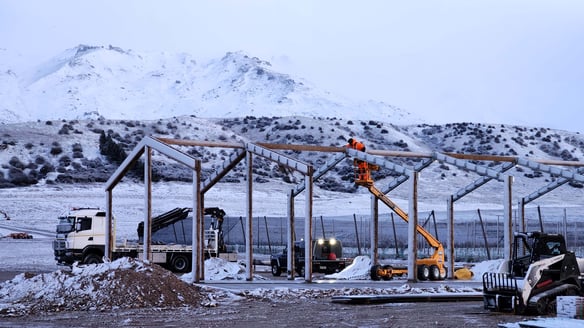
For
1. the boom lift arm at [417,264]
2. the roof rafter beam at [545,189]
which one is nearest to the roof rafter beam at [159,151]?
the boom lift arm at [417,264]

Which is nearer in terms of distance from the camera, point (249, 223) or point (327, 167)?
point (249, 223)

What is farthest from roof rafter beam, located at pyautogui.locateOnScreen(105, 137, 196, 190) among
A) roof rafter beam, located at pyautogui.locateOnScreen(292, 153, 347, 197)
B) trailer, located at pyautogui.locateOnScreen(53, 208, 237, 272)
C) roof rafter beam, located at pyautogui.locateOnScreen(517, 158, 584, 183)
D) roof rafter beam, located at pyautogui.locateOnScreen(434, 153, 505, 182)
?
roof rafter beam, located at pyautogui.locateOnScreen(517, 158, 584, 183)

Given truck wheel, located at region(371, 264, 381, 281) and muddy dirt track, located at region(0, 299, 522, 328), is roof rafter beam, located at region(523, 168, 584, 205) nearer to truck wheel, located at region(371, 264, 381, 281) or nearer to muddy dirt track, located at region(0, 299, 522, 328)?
truck wheel, located at region(371, 264, 381, 281)

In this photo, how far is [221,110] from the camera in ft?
501

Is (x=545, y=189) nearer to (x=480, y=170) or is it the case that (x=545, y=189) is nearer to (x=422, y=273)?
(x=422, y=273)

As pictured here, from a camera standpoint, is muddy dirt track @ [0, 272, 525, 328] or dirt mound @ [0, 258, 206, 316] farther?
dirt mound @ [0, 258, 206, 316]

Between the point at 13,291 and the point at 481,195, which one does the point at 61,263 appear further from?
the point at 481,195

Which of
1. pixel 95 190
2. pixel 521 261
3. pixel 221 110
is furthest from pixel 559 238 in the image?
pixel 221 110

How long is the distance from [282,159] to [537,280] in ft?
34.4


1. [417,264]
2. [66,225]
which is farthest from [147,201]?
[66,225]

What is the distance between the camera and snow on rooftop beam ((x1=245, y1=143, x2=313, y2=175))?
29.2 meters

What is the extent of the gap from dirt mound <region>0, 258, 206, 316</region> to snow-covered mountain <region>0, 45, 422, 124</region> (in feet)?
394

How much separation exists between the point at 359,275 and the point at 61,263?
40.8 ft

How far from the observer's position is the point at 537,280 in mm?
21562
